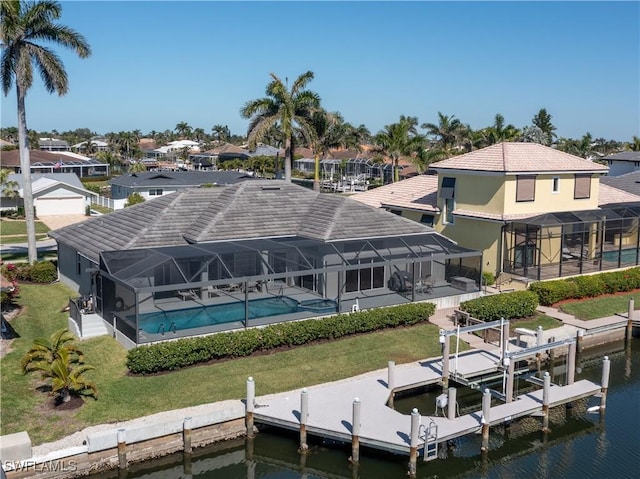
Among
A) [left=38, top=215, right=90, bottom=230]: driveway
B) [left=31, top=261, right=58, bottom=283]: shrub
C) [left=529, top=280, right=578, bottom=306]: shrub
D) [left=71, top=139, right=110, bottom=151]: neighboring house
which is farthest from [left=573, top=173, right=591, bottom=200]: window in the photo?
[left=71, top=139, right=110, bottom=151]: neighboring house

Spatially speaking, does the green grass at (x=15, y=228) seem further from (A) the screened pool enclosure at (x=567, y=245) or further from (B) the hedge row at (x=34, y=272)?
(A) the screened pool enclosure at (x=567, y=245)

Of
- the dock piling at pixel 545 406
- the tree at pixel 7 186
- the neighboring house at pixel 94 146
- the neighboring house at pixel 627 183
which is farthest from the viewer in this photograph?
the neighboring house at pixel 94 146

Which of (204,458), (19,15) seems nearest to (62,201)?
(19,15)

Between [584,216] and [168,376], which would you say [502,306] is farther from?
[168,376]

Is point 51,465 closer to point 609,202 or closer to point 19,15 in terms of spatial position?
point 19,15

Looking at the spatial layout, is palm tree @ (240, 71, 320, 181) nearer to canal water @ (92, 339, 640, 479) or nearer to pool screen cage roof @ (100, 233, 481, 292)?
pool screen cage roof @ (100, 233, 481, 292)

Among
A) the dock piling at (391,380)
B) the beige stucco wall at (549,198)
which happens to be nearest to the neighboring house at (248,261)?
the beige stucco wall at (549,198)
